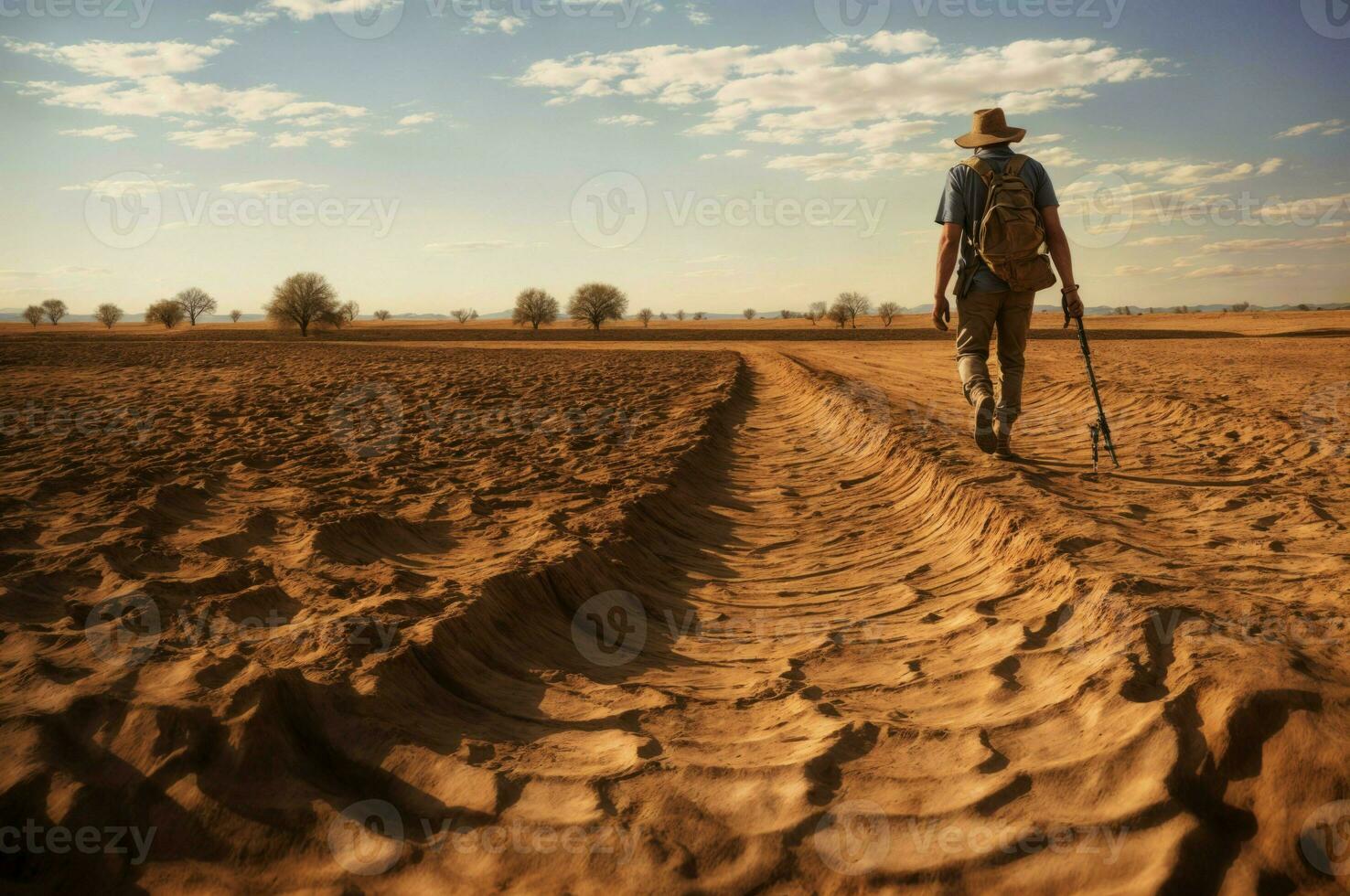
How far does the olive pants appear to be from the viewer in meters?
5.78

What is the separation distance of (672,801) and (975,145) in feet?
16.7

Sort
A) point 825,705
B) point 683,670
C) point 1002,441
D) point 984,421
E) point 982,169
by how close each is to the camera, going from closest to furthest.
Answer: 1. point 825,705
2. point 683,670
3. point 982,169
4. point 984,421
5. point 1002,441

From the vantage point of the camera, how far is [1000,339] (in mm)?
6012

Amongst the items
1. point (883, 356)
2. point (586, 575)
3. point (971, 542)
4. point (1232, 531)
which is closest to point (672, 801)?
point (586, 575)

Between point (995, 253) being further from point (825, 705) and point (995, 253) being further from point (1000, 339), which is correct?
point (825, 705)

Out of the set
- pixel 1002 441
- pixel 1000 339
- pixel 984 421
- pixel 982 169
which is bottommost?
pixel 1002 441

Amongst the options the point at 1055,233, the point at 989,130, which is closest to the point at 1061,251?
the point at 1055,233

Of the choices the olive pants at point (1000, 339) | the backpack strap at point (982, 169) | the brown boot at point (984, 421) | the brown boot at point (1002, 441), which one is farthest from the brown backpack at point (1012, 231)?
the brown boot at point (1002, 441)

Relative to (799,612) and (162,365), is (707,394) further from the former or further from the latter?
(162,365)

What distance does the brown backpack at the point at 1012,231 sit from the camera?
5.41 m

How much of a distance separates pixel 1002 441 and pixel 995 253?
53.4 inches

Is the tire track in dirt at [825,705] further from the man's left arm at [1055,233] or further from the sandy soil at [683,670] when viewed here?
the man's left arm at [1055,233]

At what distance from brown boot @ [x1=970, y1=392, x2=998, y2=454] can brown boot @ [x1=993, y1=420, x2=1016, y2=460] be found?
21mm

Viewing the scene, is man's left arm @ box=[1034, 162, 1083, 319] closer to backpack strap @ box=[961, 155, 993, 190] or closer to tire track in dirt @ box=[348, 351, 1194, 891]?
A: backpack strap @ box=[961, 155, 993, 190]
